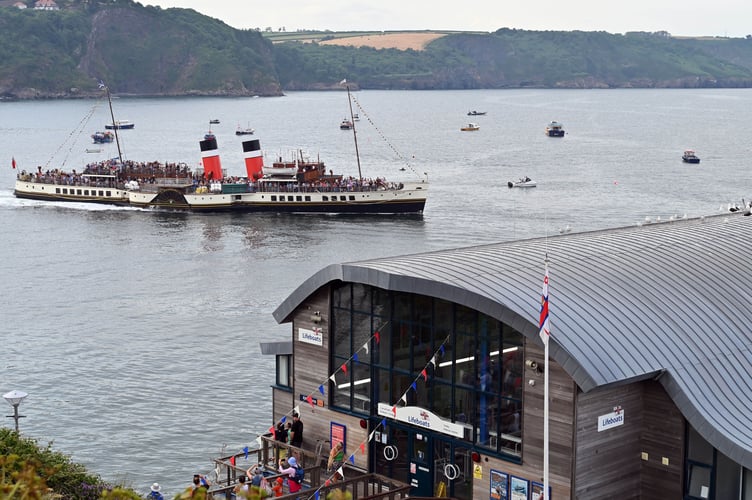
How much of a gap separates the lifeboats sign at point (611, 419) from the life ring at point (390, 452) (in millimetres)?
6064

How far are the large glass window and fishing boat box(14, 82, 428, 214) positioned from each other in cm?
8119

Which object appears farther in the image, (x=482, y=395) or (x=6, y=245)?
(x=6, y=245)

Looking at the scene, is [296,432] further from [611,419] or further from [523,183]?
[523,183]

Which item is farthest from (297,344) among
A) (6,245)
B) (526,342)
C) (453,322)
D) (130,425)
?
(6,245)

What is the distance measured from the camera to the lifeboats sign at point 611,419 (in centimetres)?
2755

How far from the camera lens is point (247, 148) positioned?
12438 centimetres

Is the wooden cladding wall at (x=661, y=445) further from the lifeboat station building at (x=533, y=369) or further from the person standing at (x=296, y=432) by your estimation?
the person standing at (x=296, y=432)

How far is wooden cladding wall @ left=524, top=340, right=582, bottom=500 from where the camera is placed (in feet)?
88.8

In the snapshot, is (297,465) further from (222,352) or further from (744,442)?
(222,352)

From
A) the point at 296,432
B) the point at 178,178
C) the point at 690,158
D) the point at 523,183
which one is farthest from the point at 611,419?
the point at 690,158

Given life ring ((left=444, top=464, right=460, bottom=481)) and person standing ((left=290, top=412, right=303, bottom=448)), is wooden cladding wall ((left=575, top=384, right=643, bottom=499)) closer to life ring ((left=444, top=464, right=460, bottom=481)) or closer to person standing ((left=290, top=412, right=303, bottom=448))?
life ring ((left=444, top=464, right=460, bottom=481))

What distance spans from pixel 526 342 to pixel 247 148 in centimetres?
9873

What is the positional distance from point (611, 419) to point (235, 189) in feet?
310

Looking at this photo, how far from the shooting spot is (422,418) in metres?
30.4
